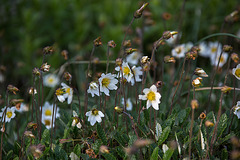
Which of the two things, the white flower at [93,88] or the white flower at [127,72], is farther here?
the white flower at [127,72]

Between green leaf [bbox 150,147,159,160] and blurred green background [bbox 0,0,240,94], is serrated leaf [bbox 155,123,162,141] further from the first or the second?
blurred green background [bbox 0,0,240,94]

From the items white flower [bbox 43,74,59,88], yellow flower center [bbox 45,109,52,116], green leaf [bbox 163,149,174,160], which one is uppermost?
white flower [bbox 43,74,59,88]

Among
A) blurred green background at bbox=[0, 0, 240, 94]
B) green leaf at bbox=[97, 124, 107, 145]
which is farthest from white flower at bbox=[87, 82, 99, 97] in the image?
blurred green background at bbox=[0, 0, 240, 94]

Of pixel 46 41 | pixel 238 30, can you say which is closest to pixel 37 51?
pixel 46 41

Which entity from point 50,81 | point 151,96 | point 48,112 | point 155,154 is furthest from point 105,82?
point 50,81

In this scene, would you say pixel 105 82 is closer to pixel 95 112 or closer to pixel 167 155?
pixel 95 112

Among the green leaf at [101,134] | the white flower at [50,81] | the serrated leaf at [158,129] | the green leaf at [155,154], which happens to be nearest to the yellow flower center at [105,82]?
the green leaf at [101,134]

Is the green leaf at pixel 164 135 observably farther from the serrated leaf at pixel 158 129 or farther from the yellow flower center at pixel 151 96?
the yellow flower center at pixel 151 96

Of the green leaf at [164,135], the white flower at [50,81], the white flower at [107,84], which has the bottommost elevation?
the green leaf at [164,135]

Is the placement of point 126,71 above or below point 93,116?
above
